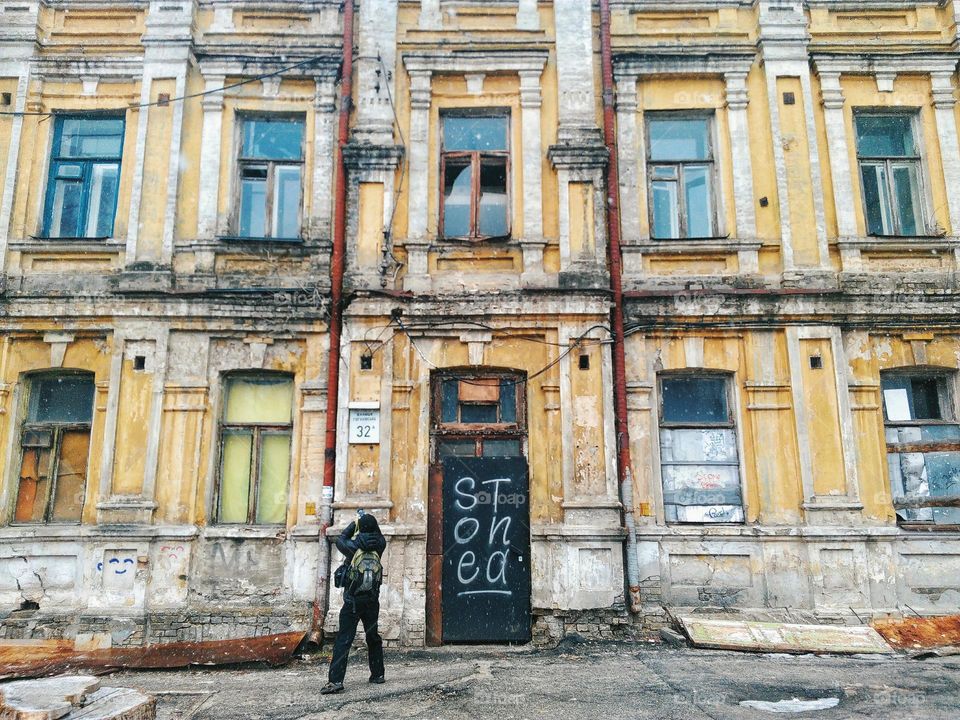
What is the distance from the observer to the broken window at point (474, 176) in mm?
9148

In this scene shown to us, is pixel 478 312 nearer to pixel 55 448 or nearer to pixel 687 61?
pixel 687 61

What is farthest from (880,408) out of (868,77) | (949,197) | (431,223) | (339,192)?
(339,192)

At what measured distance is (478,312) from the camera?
8.55 metres

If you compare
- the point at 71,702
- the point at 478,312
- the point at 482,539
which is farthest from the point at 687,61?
the point at 71,702

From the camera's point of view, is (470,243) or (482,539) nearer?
(482,539)

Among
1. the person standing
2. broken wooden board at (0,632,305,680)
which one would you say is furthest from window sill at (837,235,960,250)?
broken wooden board at (0,632,305,680)

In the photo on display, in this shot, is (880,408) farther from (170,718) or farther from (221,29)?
(221,29)

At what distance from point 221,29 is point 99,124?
1.98 meters

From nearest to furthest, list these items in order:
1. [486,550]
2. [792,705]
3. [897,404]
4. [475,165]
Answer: [792,705], [486,550], [897,404], [475,165]

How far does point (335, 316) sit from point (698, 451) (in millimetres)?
4528

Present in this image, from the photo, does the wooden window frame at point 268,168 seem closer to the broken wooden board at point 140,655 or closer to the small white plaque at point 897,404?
the broken wooden board at point 140,655

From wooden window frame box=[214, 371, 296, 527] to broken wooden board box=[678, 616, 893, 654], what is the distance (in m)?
4.75

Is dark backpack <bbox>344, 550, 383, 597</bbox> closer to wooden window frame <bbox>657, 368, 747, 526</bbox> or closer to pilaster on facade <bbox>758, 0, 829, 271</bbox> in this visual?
wooden window frame <bbox>657, 368, 747, 526</bbox>

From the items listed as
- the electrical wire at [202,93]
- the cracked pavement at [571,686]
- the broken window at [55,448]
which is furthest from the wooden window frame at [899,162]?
the broken window at [55,448]
